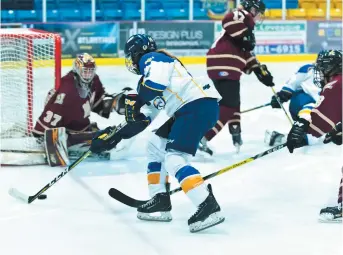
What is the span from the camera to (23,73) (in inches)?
184

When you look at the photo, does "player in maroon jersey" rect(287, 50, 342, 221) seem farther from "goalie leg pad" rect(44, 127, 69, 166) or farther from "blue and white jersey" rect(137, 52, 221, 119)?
"goalie leg pad" rect(44, 127, 69, 166)

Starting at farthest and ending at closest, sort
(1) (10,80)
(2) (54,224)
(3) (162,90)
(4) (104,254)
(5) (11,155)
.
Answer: (1) (10,80) → (5) (11,155) → (2) (54,224) → (3) (162,90) → (4) (104,254)

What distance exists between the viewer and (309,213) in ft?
11.1

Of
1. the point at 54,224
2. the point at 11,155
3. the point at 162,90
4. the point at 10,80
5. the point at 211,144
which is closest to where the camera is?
the point at 162,90

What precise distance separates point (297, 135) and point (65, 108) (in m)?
1.67

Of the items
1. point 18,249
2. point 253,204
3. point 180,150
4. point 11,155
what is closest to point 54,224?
point 18,249

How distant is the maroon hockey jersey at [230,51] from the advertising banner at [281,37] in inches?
186

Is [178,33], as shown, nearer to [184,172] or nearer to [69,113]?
[69,113]

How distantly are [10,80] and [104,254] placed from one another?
6.99 ft

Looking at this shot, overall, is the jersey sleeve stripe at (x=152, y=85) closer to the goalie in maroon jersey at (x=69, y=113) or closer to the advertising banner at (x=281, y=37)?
the goalie in maroon jersey at (x=69, y=113)

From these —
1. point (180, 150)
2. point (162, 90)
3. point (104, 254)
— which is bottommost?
point (104, 254)

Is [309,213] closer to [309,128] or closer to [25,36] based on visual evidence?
[309,128]

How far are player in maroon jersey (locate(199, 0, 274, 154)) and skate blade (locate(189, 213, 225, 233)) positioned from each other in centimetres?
152

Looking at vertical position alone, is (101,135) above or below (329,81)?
below
